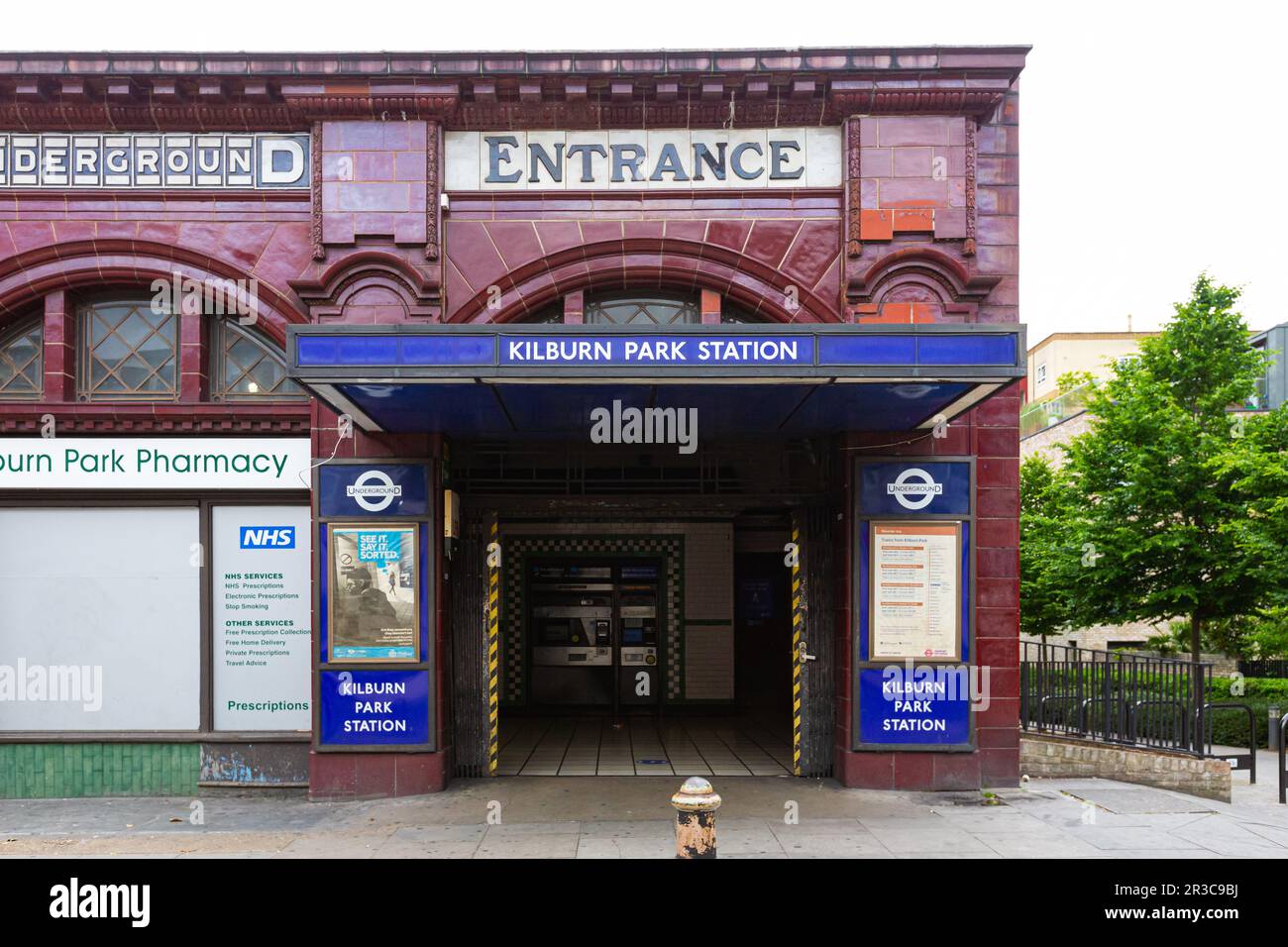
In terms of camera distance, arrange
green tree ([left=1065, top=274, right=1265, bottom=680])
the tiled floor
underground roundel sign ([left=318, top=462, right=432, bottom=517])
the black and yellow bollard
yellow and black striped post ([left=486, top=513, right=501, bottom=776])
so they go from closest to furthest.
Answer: the black and yellow bollard → underground roundel sign ([left=318, top=462, right=432, bottom=517]) → yellow and black striped post ([left=486, top=513, right=501, bottom=776]) → the tiled floor → green tree ([left=1065, top=274, right=1265, bottom=680])

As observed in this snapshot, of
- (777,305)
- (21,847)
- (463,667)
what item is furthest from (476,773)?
(777,305)

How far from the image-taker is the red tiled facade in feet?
31.8

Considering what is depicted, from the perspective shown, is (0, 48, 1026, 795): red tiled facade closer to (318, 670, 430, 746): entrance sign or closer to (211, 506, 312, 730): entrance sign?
(318, 670, 430, 746): entrance sign

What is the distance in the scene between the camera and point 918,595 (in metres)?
9.73

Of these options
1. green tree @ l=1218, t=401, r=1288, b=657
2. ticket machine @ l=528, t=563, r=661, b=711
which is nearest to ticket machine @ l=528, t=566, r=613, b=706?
ticket machine @ l=528, t=563, r=661, b=711

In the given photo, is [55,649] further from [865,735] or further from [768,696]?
[768,696]

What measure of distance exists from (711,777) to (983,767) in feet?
9.72

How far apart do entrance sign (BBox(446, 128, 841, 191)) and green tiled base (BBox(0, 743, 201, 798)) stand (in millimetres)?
6971

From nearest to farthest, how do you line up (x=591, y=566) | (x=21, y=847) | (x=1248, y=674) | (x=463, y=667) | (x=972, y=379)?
(x=972, y=379)
(x=21, y=847)
(x=463, y=667)
(x=591, y=566)
(x=1248, y=674)

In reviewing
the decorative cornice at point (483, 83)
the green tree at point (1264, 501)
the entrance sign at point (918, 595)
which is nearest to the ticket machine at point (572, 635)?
the entrance sign at point (918, 595)

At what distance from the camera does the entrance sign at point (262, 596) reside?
10.0 metres

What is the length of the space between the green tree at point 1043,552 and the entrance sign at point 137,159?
16.0 metres

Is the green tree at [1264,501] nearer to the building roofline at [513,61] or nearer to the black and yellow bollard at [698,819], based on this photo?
the building roofline at [513,61]

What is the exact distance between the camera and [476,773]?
34.0ft
